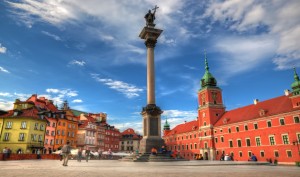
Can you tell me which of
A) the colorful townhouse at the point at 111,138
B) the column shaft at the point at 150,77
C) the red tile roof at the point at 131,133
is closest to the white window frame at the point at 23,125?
the column shaft at the point at 150,77

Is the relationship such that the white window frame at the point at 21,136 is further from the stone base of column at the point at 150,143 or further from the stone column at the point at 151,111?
the stone base of column at the point at 150,143

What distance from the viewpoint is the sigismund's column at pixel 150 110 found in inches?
956

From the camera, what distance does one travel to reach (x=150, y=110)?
2527 centimetres

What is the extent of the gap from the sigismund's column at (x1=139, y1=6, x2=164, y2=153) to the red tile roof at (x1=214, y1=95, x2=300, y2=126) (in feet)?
117

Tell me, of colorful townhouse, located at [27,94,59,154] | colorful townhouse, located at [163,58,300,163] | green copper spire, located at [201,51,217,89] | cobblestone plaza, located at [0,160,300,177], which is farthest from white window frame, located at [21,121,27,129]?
green copper spire, located at [201,51,217,89]

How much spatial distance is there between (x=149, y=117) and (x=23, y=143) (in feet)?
120

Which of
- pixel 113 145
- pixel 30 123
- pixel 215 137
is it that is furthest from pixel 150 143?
pixel 113 145

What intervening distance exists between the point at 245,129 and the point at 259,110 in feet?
19.8

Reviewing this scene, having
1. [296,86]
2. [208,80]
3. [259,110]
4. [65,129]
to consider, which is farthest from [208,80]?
[65,129]

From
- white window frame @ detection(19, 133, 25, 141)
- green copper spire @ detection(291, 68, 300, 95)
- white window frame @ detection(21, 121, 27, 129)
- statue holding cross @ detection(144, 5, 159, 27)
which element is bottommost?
white window frame @ detection(19, 133, 25, 141)

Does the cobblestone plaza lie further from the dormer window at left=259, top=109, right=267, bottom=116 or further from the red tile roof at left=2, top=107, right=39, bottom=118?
the dormer window at left=259, top=109, right=267, bottom=116

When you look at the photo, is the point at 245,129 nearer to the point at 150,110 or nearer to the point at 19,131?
the point at 150,110

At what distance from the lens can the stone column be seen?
955 inches

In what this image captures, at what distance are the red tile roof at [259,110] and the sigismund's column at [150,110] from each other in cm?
3564
